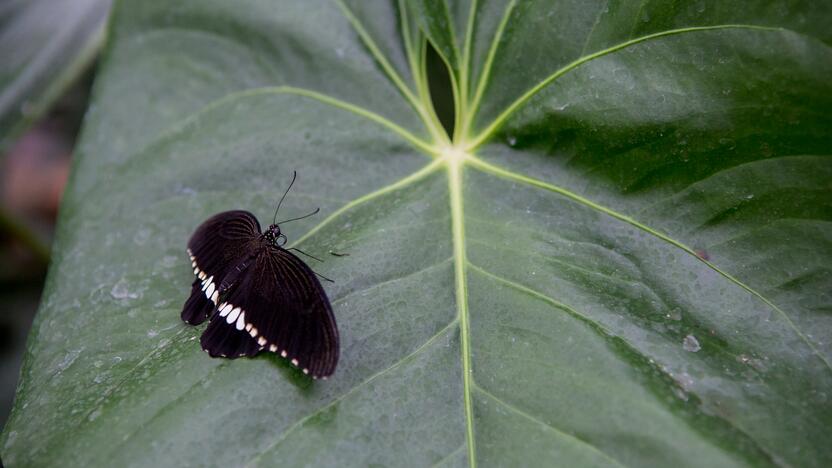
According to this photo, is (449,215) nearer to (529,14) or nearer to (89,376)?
(529,14)

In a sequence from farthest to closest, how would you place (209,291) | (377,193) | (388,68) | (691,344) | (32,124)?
(32,124)
(388,68)
(377,193)
(209,291)
(691,344)

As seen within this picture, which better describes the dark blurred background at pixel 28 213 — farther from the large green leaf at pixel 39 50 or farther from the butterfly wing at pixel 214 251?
the butterfly wing at pixel 214 251

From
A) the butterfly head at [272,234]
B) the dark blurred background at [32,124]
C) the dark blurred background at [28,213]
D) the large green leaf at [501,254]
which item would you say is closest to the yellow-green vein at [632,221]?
the large green leaf at [501,254]

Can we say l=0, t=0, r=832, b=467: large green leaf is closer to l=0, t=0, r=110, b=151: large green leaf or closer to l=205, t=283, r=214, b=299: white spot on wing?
l=205, t=283, r=214, b=299: white spot on wing

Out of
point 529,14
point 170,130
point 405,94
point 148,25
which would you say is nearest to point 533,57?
point 529,14

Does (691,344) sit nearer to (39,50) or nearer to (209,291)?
(209,291)

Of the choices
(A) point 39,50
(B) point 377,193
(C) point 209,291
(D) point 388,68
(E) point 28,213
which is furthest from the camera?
(E) point 28,213

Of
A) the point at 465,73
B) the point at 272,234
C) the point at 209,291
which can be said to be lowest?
the point at 209,291

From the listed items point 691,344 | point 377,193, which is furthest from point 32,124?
point 691,344
